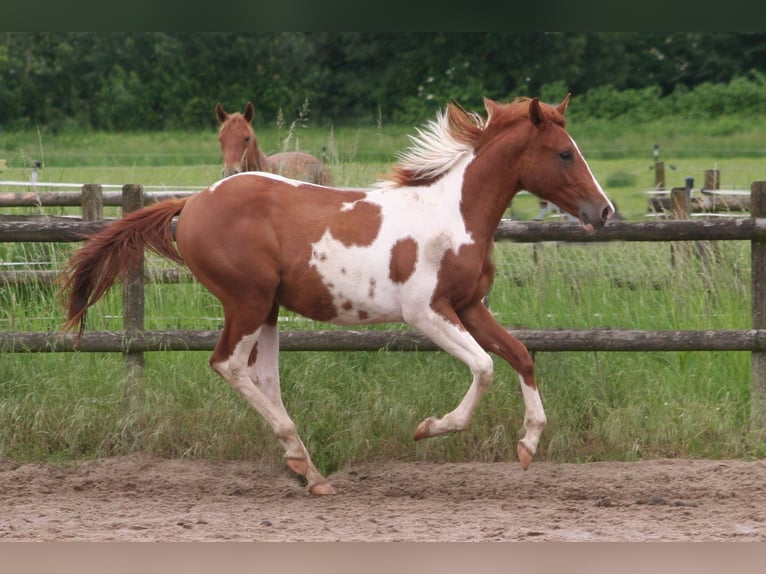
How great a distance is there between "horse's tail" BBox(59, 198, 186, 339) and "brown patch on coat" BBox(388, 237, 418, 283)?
1160 millimetres

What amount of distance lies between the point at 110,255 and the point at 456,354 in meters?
1.84

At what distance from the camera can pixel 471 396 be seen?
16.7 ft

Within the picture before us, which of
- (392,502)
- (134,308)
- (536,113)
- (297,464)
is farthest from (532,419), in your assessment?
(134,308)

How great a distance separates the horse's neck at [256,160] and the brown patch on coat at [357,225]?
14.0 ft

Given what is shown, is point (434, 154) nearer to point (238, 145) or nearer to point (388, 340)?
point (388, 340)

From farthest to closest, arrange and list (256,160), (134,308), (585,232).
Answer: (256,160) < (134,308) < (585,232)

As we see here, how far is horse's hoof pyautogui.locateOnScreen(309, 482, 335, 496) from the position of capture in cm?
529

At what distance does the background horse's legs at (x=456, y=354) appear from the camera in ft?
16.4

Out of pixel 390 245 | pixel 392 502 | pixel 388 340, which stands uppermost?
pixel 390 245

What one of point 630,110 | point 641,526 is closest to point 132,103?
point 630,110

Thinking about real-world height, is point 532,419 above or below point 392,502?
above

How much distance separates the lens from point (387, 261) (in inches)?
200

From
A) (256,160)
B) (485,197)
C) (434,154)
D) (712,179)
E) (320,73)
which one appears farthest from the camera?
(320,73)

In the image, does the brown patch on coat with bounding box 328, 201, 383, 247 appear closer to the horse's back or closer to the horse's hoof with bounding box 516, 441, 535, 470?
the horse's hoof with bounding box 516, 441, 535, 470
